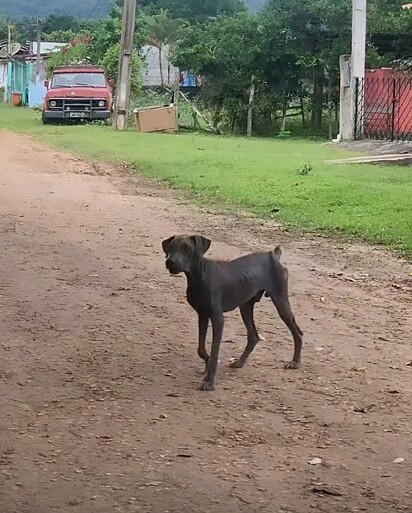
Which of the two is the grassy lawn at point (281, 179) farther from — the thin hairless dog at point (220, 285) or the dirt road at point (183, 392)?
the thin hairless dog at point (220, 285)

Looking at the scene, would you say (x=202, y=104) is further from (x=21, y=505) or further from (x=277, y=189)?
(x=21, y=505)

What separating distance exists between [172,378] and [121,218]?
220 inches

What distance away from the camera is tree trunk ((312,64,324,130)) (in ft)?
88.0

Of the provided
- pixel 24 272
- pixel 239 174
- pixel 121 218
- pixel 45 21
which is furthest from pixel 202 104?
pixel 45 21

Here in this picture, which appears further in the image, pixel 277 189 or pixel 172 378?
pixel 277 189

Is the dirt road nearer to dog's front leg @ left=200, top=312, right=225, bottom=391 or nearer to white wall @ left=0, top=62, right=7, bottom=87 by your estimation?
dog's front leg @ left=200, top=312, right=225, bottom=391

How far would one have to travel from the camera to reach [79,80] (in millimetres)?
29016

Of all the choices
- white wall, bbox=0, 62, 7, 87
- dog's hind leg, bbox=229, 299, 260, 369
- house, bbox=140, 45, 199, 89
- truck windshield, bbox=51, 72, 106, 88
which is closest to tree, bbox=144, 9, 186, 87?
house, bbox=140, 45, 199, 89

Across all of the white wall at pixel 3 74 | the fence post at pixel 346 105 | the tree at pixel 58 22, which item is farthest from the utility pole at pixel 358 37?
the tree at pixel 58 22

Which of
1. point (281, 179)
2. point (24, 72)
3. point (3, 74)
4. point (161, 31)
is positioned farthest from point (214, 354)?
point (3, 74)

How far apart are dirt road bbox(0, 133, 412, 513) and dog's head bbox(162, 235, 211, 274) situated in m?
0.66

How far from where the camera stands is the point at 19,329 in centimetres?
608

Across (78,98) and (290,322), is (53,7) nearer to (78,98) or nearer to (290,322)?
(78,98)

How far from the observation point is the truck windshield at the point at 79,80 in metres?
28.8
